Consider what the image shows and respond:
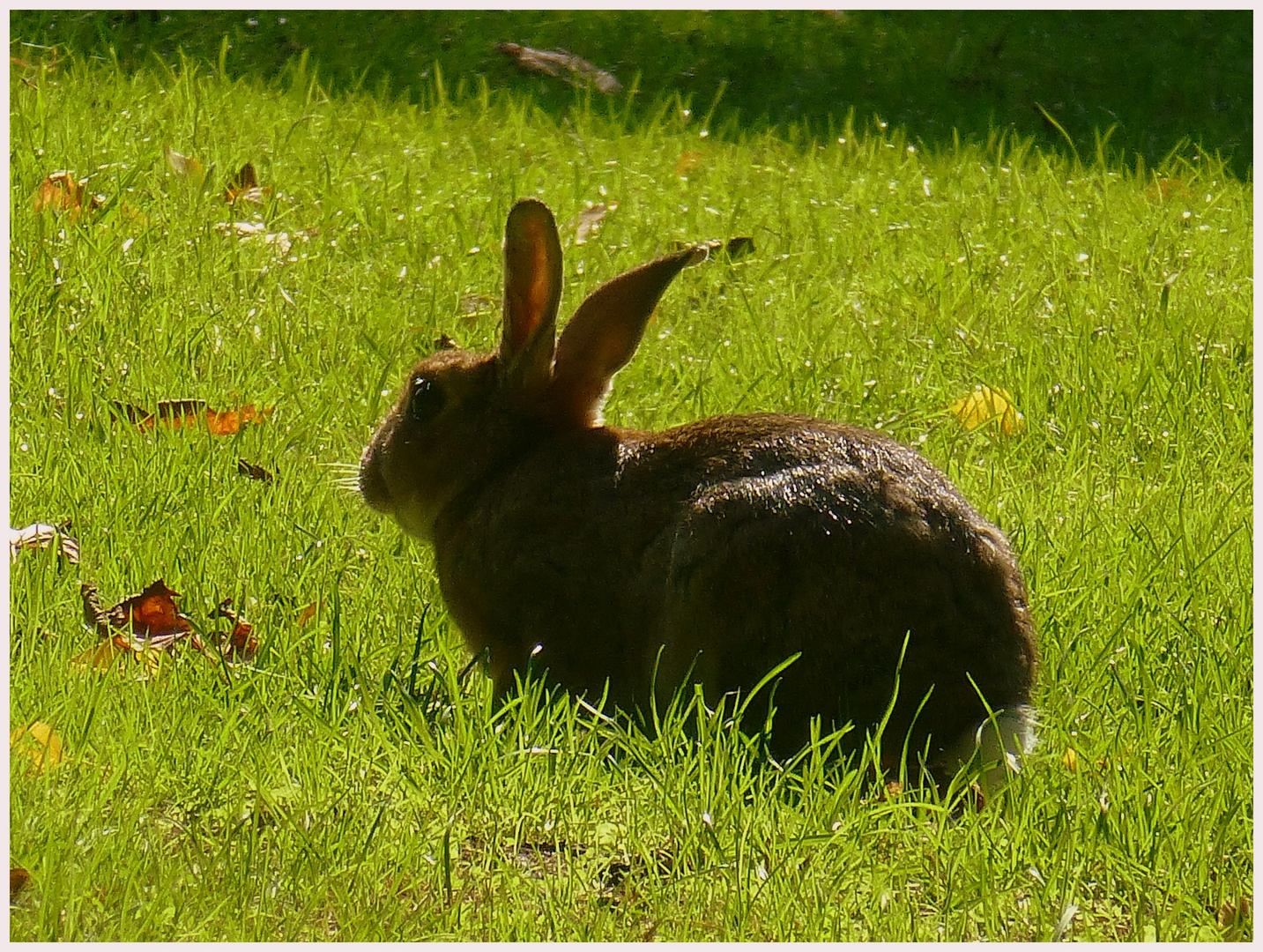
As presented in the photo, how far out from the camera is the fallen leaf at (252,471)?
15.2ft

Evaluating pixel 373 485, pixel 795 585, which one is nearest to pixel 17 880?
pixel 795 585

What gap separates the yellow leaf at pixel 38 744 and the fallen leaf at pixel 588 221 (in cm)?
358

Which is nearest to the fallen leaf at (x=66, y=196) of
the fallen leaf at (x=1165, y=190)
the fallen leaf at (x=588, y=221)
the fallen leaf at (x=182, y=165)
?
the fallen leaf at (x=182, y=165)

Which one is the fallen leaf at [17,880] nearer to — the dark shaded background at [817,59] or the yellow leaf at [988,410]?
the yellow leaf at [988,410]

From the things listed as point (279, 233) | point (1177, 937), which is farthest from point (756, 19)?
point (1177, 937)

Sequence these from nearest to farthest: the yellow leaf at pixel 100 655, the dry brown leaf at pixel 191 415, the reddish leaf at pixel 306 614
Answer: the yellow leaf at pixel 100 655 < the reddish leaf at pixel 306 614 < the dry brown leaf at pixel 191 415

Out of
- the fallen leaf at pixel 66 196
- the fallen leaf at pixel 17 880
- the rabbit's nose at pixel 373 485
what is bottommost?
the fallen leaf at pixel 17 880

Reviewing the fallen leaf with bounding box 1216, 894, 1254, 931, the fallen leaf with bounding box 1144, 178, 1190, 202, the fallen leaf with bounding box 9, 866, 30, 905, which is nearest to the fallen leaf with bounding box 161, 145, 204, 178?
the fallen leaf with bounding box 1144, 178, 1190, 202

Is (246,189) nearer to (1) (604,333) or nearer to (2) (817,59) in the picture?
(1) (604,333)

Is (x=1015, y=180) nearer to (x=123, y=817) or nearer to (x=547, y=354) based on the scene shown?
(x=547, y=354)

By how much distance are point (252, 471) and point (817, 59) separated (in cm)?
522

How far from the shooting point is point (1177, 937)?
9.74 feet

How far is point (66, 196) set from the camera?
6043mm

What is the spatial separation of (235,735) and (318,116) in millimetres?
4455
